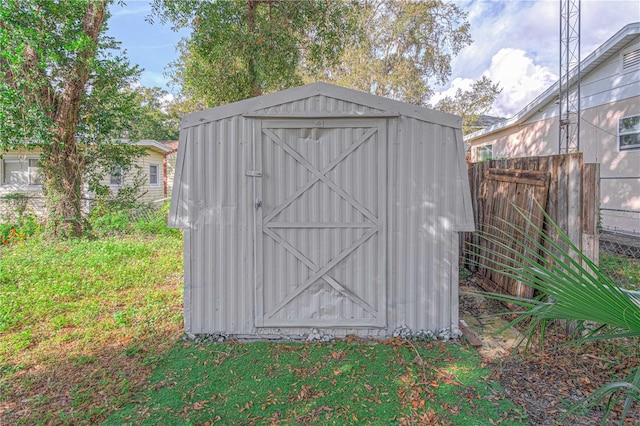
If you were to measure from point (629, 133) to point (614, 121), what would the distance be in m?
0.50

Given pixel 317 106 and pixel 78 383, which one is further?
pixel 317 106

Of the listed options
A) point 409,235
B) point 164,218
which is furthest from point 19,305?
point 164,218

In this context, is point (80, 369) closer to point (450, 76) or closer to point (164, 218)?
point (164, 218)

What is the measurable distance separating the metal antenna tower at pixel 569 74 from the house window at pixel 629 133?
0.85 m

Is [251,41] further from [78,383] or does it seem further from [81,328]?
[78,383]

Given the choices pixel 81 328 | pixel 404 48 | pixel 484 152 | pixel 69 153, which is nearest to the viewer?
pixel 81 328

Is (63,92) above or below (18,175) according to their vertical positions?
above

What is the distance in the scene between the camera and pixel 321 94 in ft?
10.9

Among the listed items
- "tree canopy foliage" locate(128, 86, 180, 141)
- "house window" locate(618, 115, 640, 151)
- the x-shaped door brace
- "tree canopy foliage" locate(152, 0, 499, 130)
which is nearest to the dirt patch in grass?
the x-shaped door brace

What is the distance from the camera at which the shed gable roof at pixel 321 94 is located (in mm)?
3299

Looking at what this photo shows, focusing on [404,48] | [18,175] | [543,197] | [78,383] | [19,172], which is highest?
[404,48]

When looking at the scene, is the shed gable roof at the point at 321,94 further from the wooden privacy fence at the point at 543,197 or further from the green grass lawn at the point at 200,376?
the green grass lawn at the point at 200,376

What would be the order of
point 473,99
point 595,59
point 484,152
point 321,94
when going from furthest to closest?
point 473,99, point 484,152, point 595,59, point 321,94

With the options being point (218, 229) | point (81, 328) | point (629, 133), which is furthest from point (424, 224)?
point (629, 133)
